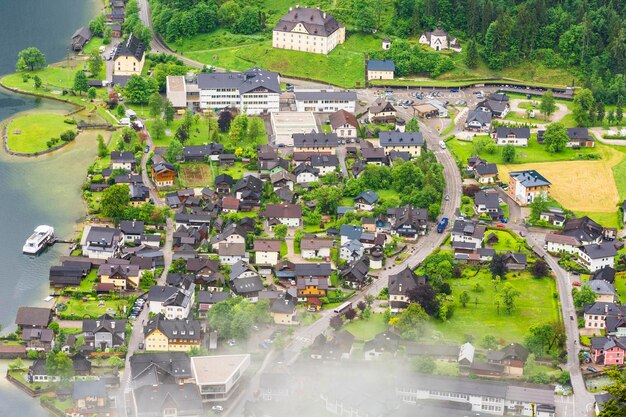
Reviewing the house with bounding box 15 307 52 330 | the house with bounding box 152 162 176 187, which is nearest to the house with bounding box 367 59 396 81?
the house with bounding box 152 162 176 187

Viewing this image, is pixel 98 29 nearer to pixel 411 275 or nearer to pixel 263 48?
pixel 263 48

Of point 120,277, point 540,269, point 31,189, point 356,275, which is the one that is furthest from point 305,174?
point 540,269

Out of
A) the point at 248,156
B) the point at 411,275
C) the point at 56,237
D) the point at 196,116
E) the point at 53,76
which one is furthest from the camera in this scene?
the point at 53,76

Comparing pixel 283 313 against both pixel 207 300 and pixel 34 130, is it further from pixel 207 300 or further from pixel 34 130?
pixel 34 130

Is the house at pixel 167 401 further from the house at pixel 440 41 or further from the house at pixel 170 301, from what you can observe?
the house at pixel 440 41

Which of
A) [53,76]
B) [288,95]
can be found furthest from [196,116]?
[53,76]

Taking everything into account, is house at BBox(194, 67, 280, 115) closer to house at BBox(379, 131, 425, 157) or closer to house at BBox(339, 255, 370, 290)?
house at BBox(379, 131, 425, 157)
